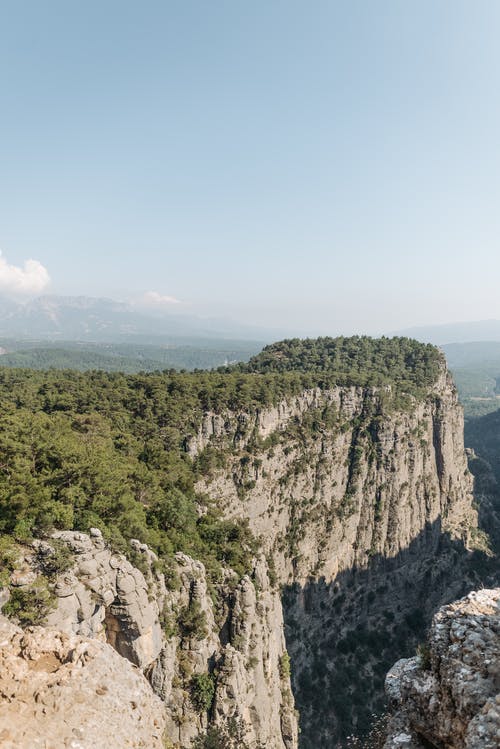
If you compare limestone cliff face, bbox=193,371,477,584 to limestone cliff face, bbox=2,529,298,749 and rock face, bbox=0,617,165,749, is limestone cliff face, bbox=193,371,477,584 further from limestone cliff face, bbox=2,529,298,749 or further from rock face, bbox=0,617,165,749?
rock face, bbox=0,617,165,749

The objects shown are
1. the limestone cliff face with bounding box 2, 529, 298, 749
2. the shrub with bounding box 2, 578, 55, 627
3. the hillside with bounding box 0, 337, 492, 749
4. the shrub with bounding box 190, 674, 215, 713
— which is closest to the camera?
the shrub with bounding box 2, 578, 55, 627

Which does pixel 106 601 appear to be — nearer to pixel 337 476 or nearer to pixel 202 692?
pixel 202 692

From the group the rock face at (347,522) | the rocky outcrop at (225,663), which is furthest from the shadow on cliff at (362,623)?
the rocky outcrop at (225,663)

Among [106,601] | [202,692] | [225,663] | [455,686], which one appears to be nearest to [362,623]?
[225,663]

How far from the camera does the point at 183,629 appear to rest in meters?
22.9

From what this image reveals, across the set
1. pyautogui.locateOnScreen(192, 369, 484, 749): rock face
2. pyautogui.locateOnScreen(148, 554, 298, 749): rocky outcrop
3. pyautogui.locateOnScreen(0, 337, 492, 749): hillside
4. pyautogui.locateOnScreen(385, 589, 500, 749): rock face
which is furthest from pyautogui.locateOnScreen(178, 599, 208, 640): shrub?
pyautogui.locateOnScreen(192, 369, 484, 749): rock face

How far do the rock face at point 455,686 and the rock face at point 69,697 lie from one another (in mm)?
6514

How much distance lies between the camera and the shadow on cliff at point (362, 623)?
A: 41.5 meters

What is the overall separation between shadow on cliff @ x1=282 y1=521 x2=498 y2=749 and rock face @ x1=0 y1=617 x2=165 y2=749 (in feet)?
128

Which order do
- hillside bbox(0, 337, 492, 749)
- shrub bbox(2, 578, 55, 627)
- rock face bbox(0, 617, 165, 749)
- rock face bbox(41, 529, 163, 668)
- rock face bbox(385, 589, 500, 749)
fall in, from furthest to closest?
hillside bbox(0, 337, 492, 749) → rock face bbox(41, 529, 163, 668) → shrub bbox(2, 578, 55, 627) → rock face bbox(0, 617, 165, 749) → rock face bbox(385, 589, 500, 749)

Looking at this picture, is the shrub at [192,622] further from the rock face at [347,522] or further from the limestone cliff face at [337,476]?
the rock face at [347,522]

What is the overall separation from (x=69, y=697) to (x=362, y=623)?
53283mm

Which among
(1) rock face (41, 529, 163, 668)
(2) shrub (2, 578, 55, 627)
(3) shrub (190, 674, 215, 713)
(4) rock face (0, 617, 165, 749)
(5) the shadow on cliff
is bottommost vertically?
(5) the shadow on cliff

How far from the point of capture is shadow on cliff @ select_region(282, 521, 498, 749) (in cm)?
4147
